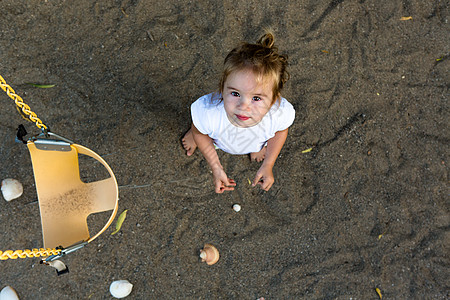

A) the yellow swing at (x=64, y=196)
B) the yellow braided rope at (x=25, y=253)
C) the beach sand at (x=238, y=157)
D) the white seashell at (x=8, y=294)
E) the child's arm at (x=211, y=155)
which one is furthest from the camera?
the beach sand at (x=238, y=157)

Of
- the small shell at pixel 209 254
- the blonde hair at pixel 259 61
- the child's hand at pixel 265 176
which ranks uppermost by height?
the blonde hair at pixel 259 61

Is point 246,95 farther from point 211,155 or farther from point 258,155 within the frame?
point 258,155

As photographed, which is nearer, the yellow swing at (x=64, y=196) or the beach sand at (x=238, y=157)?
the yellow swing at (x=64, y=196)

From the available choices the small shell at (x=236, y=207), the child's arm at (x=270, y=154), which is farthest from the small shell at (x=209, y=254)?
the child's arm at (x=270, y=154)

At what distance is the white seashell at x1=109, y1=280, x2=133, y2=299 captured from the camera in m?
1.82

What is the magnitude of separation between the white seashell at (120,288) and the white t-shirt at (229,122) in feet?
Result: 3.29

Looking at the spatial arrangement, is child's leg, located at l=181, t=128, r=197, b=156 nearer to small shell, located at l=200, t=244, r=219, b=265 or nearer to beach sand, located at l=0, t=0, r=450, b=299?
beach sand, located at l=0, t=0, r=450, b=299

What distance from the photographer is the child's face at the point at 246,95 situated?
1296 mm

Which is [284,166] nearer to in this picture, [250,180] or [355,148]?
[250,180]

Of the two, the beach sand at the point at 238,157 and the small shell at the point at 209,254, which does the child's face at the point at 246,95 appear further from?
the small shell at the point at 209,254

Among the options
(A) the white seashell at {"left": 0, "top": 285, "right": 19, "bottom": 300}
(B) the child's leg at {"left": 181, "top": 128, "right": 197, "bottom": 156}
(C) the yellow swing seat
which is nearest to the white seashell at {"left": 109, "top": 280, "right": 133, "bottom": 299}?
(C) the yellow swing seat

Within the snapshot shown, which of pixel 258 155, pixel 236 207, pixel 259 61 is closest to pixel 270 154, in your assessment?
pixel 258 155

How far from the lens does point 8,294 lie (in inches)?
70.5

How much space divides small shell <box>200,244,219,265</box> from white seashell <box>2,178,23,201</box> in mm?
1122
